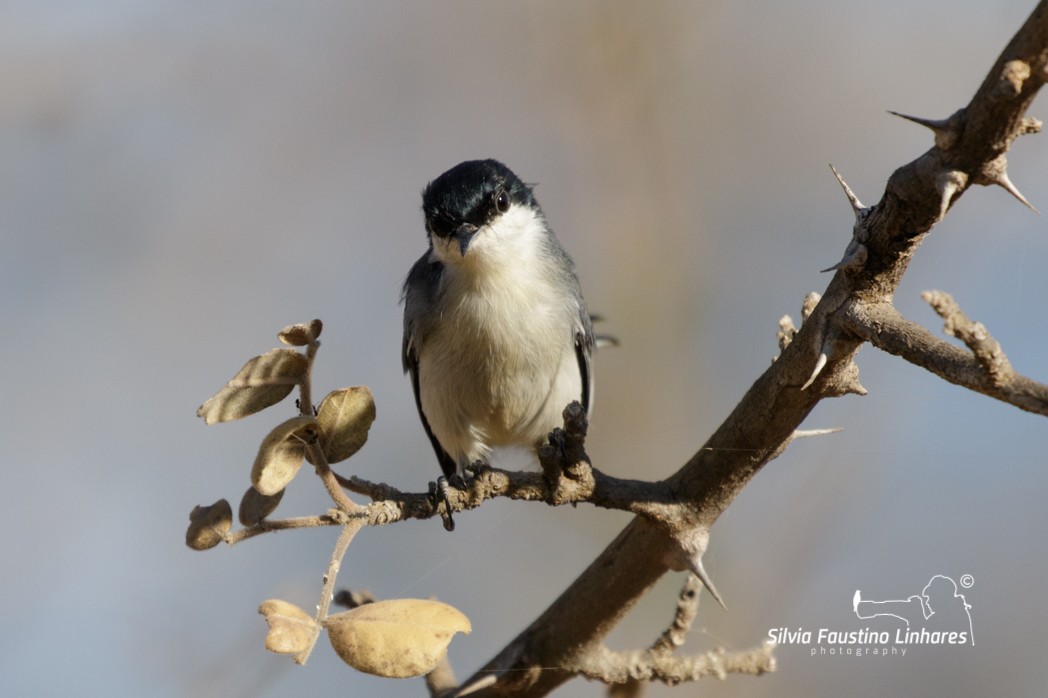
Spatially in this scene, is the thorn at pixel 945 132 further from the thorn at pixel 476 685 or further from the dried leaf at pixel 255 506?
the thorn at pixel 476 685

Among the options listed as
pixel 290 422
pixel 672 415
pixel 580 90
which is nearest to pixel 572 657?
pixel 290 422

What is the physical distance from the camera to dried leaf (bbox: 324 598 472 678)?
1.40m

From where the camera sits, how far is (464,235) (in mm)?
3080

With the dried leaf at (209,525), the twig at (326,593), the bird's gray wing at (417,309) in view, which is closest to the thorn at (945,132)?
the twig at (326,593)

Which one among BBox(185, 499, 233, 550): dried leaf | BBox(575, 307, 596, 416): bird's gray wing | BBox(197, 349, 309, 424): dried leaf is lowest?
BBox(575, 307, 596, 416): bird's gray wing

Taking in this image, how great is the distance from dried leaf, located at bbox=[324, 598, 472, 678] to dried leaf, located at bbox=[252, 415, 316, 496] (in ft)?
0.72

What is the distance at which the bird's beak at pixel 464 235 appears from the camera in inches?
120

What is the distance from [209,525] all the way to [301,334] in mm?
347

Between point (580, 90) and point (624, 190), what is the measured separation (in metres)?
0.44

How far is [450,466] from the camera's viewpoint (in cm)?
392

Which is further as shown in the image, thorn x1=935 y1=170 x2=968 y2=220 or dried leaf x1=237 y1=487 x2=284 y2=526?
dried leaf x1=237 y1=487 x2=284 y2=526

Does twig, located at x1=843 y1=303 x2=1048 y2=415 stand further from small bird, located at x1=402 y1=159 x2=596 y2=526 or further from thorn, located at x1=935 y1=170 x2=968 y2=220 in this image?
small bird, located at x1=402 y1=159 x2=596 y2=526

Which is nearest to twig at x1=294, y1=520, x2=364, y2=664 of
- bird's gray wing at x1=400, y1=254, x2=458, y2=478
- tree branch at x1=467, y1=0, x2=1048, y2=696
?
tree branch at x1=467, y1=0, x2=1048, y2=696

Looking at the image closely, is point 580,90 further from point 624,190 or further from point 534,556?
point 534,556
